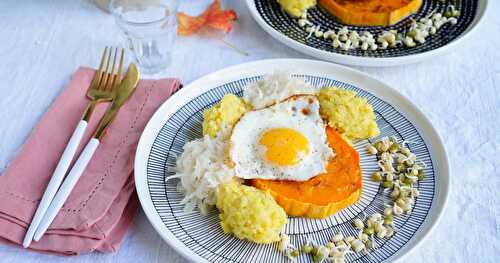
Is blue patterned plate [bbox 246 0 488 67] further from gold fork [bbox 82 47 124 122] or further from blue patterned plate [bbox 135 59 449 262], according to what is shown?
gold fork [bbox 82 47 124 122]

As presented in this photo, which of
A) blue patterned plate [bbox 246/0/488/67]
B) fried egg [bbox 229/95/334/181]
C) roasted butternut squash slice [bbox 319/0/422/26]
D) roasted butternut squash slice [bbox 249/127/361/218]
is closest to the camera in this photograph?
roasted butternut squash slice [bbox 249/127/361/218]

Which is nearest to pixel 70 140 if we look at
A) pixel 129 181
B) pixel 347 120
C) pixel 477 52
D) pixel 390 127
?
pixel 129 181

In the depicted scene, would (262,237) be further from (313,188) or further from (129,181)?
(129,181)

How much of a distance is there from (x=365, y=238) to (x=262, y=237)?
0.36m

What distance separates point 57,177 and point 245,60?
1149 mm

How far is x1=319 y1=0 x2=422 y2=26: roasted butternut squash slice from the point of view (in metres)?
2.96

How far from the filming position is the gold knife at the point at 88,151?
79.3 inches

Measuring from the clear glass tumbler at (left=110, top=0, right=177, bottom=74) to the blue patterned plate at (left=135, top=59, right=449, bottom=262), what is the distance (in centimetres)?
41

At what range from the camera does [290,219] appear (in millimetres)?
2066

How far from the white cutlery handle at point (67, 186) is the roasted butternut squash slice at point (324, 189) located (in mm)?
627

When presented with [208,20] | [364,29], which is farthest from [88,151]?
[364,29]

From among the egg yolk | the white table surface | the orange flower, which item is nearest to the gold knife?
the white table surface

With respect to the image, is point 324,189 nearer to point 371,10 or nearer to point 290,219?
point 290,219

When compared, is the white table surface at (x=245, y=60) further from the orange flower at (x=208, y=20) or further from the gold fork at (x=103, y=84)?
the gold fork at (x=103, y=84)
